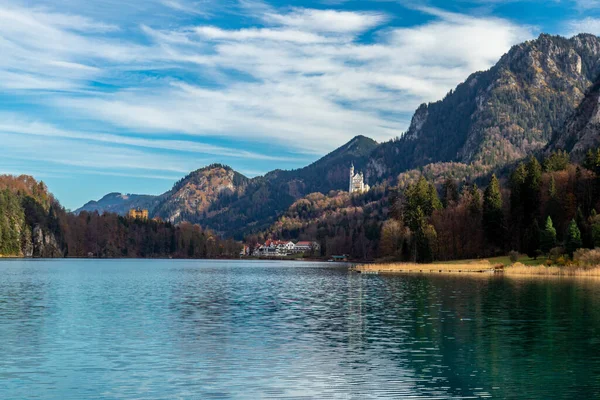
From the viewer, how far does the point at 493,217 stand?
149 metres

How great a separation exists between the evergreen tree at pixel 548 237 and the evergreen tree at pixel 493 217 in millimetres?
21254

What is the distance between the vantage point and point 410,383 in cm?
2948

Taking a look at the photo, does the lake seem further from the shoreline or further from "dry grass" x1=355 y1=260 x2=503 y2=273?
"dry grass" x1=355 y1=260 x2=503 y2=273

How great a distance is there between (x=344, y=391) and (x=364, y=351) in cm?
1016

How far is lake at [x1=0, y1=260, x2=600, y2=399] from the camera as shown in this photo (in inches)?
1123

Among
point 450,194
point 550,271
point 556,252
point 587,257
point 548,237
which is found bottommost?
point 550,271

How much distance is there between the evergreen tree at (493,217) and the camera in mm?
148875

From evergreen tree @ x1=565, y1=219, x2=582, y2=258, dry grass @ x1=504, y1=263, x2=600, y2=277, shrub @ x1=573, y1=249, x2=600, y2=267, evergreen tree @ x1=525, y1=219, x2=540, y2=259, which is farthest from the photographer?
evergreen tree @ x1=525, y1=219, x2=540, y2=259

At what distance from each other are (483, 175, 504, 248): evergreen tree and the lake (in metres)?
79.0

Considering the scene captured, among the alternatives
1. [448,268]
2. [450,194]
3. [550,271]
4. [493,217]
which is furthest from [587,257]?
[450,194]

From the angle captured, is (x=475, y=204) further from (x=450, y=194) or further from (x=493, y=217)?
(x=450, y=194)

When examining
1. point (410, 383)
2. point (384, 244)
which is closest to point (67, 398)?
point (410, 383)

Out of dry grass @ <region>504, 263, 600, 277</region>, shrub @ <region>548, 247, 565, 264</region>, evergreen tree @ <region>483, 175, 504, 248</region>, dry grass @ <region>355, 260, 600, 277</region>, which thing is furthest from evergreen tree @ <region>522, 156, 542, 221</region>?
dry grass @ <region>504, 263, 600, 277</region>

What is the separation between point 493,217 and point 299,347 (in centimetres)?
11920
